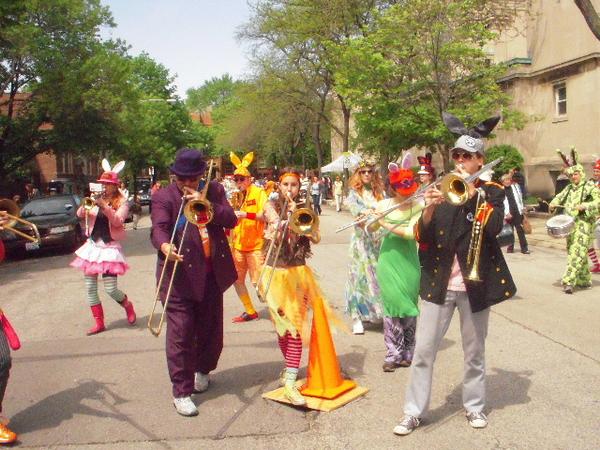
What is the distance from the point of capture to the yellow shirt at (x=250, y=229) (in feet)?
25.7

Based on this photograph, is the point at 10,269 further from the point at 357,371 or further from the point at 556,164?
the point at 556,164

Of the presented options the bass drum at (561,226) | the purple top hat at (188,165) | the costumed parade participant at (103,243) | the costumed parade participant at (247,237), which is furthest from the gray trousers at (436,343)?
the bass drum at (561,226)

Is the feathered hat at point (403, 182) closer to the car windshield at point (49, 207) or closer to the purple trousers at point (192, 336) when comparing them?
the purple trousers at point (192, 336)

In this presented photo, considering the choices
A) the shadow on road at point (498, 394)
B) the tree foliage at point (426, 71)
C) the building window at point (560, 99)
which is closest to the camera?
the shadow on road at point (498, 394)

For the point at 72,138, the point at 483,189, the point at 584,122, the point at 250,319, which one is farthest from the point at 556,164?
the point at 483,189

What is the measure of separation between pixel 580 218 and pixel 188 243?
6974mm

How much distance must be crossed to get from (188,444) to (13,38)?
19.2m

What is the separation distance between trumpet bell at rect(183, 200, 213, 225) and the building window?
76.9 feet

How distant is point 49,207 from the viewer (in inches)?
716

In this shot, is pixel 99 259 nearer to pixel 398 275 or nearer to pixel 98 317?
pixel 98 317

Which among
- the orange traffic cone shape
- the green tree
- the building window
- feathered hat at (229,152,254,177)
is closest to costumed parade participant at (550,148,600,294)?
feathered hat at (229,152,254,177)

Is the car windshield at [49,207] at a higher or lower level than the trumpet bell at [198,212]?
lower

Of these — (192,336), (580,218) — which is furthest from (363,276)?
(580,218)

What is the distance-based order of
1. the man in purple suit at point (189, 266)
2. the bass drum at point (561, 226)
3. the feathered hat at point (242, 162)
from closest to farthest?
1. the man in purple suit at point (189, 266)
2. the feathered hat at point (242, 162)
3. the bass drum at point (561, 226)
